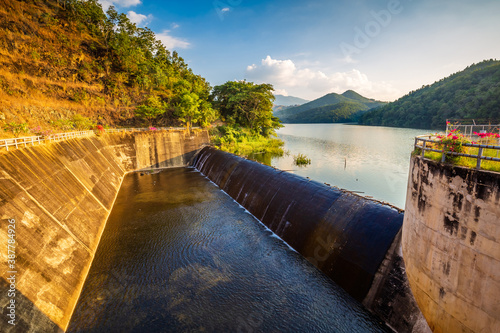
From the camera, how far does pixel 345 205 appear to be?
1363 centimetres

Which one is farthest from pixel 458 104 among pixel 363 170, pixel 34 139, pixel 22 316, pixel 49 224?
pixel 34 139

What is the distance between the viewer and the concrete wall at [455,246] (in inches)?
219

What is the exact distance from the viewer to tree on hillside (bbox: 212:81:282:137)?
54.3m

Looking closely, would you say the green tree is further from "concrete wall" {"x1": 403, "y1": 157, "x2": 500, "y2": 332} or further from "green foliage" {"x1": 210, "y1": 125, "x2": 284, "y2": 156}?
"concrete wall" {"x1": 403, "y1": 157, "x2": 500, "y2": 332}

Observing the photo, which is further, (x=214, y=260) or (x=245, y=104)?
(x=245, y=104)

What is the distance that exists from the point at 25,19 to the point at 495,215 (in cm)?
6820

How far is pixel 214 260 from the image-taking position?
1369cm

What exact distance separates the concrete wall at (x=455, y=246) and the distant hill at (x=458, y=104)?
223 ft

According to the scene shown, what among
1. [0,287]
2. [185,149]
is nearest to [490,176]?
[0,287]

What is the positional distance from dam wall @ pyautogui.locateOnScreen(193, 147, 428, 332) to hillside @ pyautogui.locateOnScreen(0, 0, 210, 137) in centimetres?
3203

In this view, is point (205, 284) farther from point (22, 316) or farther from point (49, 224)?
point (49, 224)

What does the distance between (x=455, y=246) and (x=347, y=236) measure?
5991 mm

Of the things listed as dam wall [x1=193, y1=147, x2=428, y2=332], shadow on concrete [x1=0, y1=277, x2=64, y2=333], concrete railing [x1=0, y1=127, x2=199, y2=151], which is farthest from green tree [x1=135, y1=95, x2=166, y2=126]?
shadow on concrete [x1=0, y1=277, x2=64, y2=333]

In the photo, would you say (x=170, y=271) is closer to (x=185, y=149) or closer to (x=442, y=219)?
(x=442, y=219)
